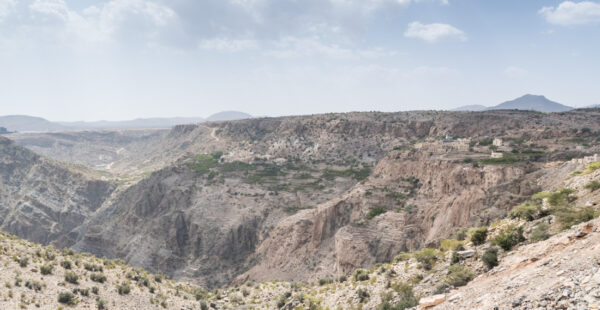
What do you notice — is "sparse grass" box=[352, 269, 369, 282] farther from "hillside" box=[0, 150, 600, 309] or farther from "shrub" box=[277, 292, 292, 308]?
"shrub" box=[277, 292, 292, 308]

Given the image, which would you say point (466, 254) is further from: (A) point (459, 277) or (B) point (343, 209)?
(B) point (343, 209)

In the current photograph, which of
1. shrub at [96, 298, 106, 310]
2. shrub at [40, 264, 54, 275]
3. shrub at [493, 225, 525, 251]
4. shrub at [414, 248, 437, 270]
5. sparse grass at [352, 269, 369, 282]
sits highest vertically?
shrub at [493, 225, 525, 251]

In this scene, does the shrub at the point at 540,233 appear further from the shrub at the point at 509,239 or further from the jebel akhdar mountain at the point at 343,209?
the shrub at the point at 509,239

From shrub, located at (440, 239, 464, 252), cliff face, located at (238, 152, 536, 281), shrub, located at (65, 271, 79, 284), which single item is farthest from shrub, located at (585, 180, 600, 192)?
shrub, located at (65, 271, 79, 284)

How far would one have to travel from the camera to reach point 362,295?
16828mm

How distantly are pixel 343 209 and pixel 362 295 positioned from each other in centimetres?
2827

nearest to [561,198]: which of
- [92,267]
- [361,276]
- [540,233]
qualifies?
[540,233]

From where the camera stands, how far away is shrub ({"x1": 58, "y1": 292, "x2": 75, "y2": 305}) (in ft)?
52.9

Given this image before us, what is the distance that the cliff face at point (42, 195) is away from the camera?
72.6 metres

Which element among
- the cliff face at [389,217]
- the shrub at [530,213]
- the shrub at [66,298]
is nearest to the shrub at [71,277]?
the shrub at [66,298]

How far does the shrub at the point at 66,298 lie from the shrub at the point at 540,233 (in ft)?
67.2

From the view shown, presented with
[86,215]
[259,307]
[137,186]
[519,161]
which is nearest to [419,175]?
[519,161]

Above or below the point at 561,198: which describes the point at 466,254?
below

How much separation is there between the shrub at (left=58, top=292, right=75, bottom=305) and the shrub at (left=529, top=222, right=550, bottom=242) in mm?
20469
